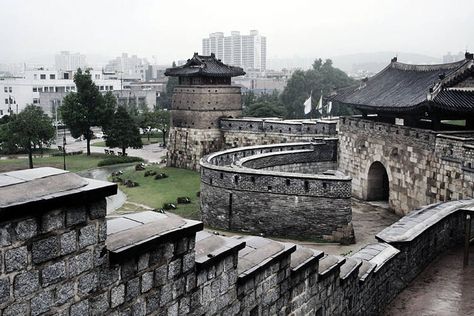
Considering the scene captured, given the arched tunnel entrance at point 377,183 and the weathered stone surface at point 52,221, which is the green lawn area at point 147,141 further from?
the weathered stone surface at point 52,221

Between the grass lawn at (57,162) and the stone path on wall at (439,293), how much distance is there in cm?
3150

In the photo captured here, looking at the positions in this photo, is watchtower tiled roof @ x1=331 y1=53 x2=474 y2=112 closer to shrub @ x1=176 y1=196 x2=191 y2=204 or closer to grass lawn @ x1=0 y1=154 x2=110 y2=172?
shrub @ x1=176 y1=196 x2=191 y2=204

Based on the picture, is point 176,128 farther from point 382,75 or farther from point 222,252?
point 222,252

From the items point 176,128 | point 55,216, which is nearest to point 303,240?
point 55,216

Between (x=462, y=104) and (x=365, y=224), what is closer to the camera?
(x=462, y=104)

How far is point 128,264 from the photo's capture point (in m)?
5.29

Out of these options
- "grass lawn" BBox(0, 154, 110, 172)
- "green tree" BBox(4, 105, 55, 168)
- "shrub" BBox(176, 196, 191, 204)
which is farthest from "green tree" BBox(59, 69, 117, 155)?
"shrub" BBox(176, 196, 191, 204)

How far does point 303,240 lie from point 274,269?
14.7m

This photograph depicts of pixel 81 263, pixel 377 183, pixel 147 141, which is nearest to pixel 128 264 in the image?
pixel 81 263

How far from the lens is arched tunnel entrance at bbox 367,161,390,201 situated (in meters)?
28.7

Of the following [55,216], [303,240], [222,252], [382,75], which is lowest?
[303,240]

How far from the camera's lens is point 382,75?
31859 millimetres

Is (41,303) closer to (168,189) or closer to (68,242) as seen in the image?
(68,242)

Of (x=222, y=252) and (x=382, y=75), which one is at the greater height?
(x=382, y=75)
